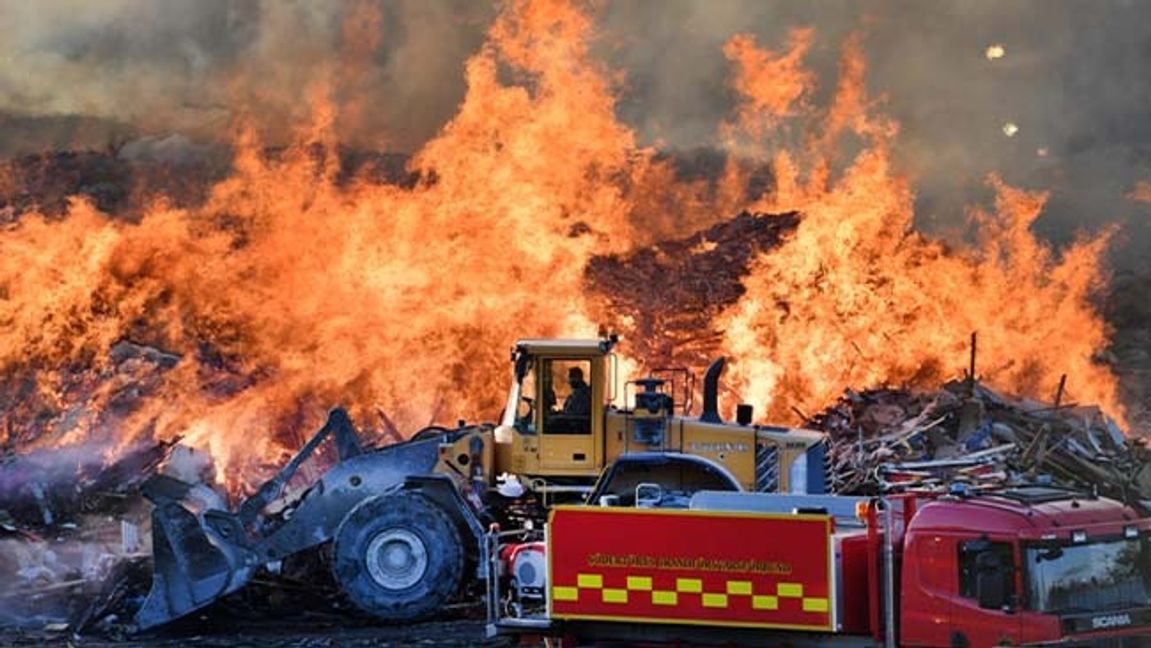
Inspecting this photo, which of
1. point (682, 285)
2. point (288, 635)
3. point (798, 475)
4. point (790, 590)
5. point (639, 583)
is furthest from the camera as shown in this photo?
point (682, 285)

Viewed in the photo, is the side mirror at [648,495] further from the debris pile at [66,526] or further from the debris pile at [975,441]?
the debris pile at [975,441]

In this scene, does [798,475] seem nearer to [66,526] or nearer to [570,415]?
[570,415]

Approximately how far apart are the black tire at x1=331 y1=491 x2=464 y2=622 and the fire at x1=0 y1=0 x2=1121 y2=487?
5703 mm

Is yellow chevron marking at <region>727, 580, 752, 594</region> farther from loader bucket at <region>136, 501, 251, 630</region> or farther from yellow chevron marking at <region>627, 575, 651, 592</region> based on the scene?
loader bucket at <region>136, 501, 251, 630</region>

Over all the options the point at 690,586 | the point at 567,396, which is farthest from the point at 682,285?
the point at 690,586

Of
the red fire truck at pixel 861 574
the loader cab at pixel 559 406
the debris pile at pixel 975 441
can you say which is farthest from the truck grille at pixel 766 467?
the red fire truck at pixel 861 574

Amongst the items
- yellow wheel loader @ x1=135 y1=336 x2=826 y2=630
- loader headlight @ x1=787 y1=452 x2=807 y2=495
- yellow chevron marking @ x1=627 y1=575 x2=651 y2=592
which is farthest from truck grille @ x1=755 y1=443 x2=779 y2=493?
yellow chevron marking @ x1=627 y1=575 x2=651 y2=592

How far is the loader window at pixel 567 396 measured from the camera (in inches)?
587

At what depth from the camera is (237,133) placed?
24.6m

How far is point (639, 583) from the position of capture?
376 inches

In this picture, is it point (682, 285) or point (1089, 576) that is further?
point (682, 285)

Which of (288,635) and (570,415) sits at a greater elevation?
(570,415)

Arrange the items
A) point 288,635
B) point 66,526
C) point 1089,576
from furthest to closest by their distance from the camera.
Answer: point 66,526 → point 288,635 → point 1089,576

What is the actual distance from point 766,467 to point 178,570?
635 centimetres
